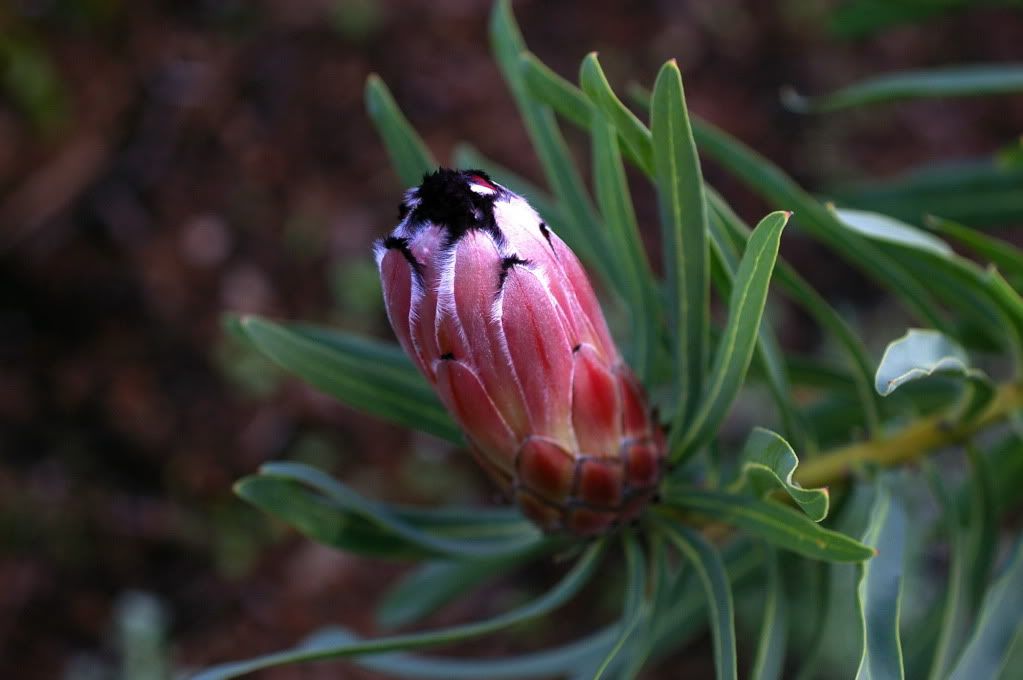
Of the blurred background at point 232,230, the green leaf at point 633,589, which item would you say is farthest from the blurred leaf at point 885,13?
the blurred background at point 232,230

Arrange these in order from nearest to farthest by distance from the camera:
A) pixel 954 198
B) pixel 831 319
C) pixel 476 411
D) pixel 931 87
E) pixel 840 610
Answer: pixel 476 411, pixel 831 319, pixel 931 87, pixel 954 198, pixel 840 610

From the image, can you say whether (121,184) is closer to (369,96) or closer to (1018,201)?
(369,96)

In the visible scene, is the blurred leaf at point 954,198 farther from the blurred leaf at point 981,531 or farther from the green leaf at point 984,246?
the blurred leaf at point 981,531

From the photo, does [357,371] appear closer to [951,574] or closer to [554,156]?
[554,156]

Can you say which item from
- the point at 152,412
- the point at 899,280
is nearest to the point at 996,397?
the point at 899,280

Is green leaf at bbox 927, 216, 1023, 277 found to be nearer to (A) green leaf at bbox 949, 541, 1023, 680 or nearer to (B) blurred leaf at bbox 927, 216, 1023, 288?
(B) blurred leaf at bbox 927, 216, 1023, 288

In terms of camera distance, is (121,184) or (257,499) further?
(121,184)

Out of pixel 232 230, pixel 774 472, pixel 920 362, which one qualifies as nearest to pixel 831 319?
pixel 920 362
